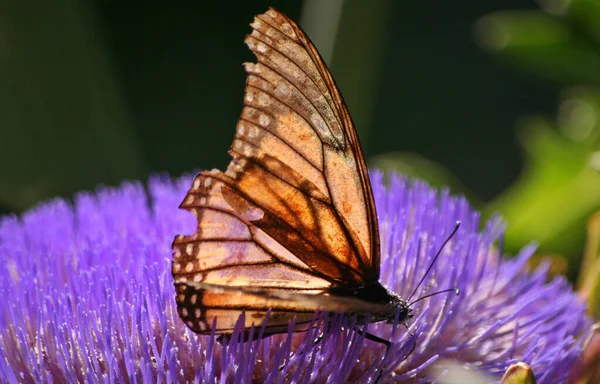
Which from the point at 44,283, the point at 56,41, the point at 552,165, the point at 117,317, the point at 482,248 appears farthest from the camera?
the point at 56,41

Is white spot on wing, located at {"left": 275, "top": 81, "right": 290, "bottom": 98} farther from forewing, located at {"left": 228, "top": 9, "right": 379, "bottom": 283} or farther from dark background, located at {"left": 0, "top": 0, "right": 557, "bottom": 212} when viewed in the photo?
dark background, located at {"left": 0, "top": 0, "right": 557, "bottom": 212}

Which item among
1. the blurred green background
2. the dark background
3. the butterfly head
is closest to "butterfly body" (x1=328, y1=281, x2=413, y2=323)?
the butterfly head

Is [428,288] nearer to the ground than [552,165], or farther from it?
nearer to the ground

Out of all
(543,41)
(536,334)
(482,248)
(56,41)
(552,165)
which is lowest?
(536,334)

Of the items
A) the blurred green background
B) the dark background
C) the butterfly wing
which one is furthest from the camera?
the dark background

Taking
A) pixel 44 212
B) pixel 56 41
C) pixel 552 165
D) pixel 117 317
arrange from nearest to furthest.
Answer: pixel 117 317 → pixel 44 212 → pixel 552 165 → pixel 56 41

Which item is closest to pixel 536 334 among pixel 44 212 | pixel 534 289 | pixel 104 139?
pixel 534 289

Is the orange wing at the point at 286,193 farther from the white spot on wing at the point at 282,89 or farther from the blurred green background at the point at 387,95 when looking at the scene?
the blurred green background at the point at 387,95

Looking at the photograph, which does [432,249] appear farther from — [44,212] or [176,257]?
[44,212]
